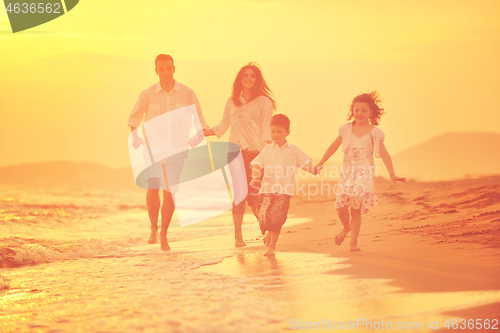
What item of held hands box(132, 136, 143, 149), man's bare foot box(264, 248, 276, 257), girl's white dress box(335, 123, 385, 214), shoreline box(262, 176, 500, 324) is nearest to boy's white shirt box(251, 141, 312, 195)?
girl's white dress box(335, 123, 385, 214)

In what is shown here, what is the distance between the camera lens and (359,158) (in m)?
5.46

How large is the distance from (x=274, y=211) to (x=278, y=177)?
36 centimetres

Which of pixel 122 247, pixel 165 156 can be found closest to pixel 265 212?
pixel 165 156

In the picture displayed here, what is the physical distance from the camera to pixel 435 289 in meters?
3.35

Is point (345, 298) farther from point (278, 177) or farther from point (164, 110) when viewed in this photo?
point (164, 110)

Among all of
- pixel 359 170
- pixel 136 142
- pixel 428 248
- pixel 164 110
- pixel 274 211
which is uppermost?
pixel 164 110

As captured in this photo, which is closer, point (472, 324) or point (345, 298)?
point (472, 324)

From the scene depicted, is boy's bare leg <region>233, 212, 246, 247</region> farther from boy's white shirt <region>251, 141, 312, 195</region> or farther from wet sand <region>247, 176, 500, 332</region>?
boy's white shirt <region>251, 141, 312, 195</region>

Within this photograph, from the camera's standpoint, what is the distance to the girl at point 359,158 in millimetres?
5363

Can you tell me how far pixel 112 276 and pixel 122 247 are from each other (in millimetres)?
2900

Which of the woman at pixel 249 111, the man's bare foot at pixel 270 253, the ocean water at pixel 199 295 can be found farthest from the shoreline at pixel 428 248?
the woman at pixel 249 111

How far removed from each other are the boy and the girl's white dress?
466 mm

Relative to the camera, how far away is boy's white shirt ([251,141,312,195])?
211 inches

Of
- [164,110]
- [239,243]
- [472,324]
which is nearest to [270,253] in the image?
[239,243]
